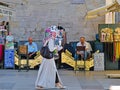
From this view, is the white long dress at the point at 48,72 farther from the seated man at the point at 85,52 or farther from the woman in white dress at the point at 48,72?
the seated man at the point at 85,52

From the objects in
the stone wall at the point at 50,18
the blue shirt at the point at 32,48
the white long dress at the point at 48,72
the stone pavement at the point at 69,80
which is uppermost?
the stone wall at the point at 50,18

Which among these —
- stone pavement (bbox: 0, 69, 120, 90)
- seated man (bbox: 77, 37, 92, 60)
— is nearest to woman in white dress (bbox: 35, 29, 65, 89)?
stone pavement (bbox: 0, 69, 120, 90)

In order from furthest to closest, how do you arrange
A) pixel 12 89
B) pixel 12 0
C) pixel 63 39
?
pixel 12 0 → pixel 63 39 → pixel 12 89

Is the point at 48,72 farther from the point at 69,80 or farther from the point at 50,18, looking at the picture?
the point at 50,18

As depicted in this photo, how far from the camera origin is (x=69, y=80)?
1523 centimetres

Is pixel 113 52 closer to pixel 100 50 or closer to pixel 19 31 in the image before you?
pixel 100 50

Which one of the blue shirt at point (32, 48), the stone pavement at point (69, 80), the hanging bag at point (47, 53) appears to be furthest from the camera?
the blue shirt at point (32, 48)

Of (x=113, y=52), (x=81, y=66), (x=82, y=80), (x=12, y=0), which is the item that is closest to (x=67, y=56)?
(x=81, y=66)

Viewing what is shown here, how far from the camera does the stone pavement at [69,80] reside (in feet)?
43.8

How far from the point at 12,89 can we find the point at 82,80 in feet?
10.9

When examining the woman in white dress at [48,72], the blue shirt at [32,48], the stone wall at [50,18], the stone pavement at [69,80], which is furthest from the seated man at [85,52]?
the woman in white dress at [48,72]

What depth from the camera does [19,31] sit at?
2211 cm

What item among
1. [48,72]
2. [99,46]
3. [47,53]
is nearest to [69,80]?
[48,72]

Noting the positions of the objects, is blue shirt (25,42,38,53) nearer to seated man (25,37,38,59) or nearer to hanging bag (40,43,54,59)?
seated man (25,37,38,59)
